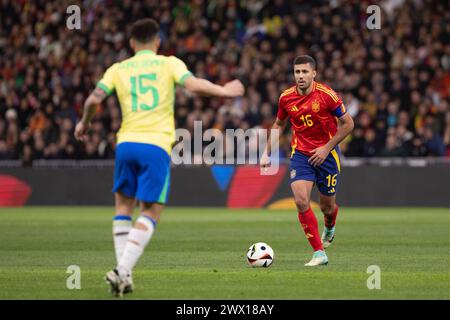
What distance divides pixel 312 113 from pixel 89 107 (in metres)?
4.15

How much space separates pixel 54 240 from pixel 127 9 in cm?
1466

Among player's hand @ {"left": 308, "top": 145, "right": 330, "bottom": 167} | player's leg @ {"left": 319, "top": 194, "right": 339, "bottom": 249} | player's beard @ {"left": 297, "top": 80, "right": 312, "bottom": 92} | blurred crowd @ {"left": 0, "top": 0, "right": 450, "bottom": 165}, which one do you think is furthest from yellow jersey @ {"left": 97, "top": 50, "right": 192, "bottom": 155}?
blurred crowd @ {"left": 0, "top": 0, "right": 450, "bottom": 165}

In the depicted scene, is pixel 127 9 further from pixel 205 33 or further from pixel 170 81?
pixel 170 81

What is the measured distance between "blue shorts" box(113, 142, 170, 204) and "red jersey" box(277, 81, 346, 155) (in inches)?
151

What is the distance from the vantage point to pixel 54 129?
85.7 feet

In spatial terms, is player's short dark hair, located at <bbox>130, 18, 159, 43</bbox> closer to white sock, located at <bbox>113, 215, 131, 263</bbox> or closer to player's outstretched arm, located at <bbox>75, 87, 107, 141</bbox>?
player's outstretched arm, located at <bbox>75, 87, 107, 141</bbox>

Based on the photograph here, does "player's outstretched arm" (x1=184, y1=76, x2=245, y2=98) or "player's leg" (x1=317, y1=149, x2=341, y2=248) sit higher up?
"player's outstretched arm" (x1=184, y1=76, x2=245, y2=98)

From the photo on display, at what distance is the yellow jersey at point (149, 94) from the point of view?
906 cm

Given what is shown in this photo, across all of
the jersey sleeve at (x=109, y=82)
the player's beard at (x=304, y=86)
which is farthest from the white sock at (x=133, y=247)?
the player's beard at (x=304, y=86)

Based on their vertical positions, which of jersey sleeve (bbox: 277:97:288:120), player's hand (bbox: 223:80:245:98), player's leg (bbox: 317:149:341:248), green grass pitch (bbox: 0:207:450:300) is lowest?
green grass pitch (bbox: 0:207:450:300)

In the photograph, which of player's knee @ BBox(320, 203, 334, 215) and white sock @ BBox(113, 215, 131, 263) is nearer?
white sock @ BBox(113, 215, 131, 263)

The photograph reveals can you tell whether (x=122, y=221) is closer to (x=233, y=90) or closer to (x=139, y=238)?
(x=139, y=238)

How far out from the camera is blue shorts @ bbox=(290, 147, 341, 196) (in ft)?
40.7
